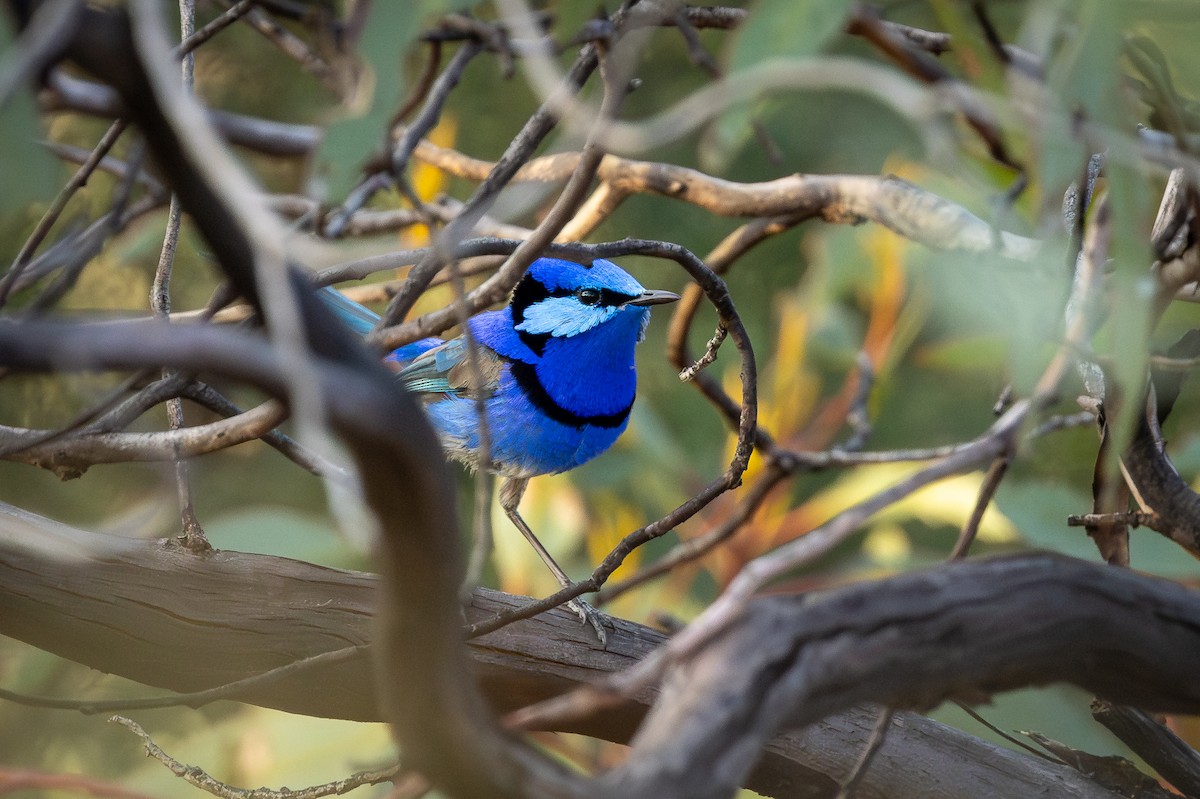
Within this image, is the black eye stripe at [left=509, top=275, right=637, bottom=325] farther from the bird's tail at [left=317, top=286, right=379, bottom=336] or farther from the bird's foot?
the bird's foot

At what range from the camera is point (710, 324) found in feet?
12.3

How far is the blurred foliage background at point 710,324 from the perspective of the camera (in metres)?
1.04

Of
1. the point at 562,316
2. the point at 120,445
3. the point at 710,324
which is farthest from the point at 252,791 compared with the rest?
the point at 710,324

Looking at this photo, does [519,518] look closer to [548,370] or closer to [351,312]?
[548,370]

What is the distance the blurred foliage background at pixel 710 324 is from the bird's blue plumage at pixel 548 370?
0.92 ft

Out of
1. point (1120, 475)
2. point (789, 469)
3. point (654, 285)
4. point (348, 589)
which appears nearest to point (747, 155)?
point (654, 285)

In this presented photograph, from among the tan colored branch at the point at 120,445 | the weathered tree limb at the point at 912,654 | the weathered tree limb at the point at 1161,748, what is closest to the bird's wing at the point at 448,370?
the tan colored branch at the point at 120,445

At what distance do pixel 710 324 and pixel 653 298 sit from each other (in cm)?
157

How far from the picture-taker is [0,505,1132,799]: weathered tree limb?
1.47 metres

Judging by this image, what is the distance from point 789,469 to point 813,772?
769 millimetres

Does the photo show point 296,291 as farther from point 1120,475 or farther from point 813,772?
point 1120,475

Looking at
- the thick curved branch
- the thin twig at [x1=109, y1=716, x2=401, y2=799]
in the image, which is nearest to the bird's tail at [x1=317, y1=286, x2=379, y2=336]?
the thick curved branch

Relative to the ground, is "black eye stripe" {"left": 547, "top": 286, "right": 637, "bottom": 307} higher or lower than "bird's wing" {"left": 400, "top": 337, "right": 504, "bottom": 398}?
lower

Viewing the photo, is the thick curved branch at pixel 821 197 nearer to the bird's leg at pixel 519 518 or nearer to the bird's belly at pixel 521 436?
the bird's belly at pixel 521 436
